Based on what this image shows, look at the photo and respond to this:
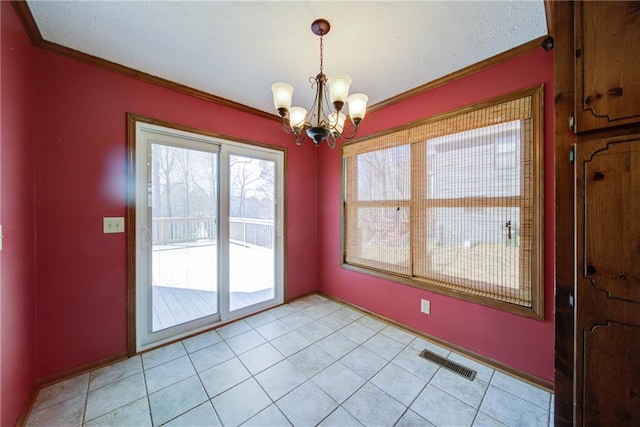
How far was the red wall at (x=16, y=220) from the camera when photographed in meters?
1.29

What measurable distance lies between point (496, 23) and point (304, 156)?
232cm

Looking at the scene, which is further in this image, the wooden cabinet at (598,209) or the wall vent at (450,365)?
the wall vent at (450,365)

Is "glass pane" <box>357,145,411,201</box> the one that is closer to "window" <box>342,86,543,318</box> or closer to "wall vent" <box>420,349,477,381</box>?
"window" <box>342,86,543,318</box>

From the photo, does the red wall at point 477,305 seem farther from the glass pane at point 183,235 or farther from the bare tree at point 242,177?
the glass pane at point 183,235

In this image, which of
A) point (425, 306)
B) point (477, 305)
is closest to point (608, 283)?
point (477, 305)

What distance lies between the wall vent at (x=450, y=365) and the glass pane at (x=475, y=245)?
2.17 feet

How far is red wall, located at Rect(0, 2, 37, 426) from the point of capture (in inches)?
50.9

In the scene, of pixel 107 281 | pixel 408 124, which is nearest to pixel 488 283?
pixel 408 124

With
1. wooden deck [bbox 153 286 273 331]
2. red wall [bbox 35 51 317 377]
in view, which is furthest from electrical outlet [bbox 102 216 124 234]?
wooden deck [bbox 153 286 273 331]

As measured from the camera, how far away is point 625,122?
86cm

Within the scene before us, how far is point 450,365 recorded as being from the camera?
1.95 metres

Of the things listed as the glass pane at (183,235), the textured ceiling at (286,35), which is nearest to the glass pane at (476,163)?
the textured ceiling at (286,35)

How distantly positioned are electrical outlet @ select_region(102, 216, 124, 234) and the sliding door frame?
0.15 feet

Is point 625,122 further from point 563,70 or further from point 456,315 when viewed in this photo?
point 456,315
